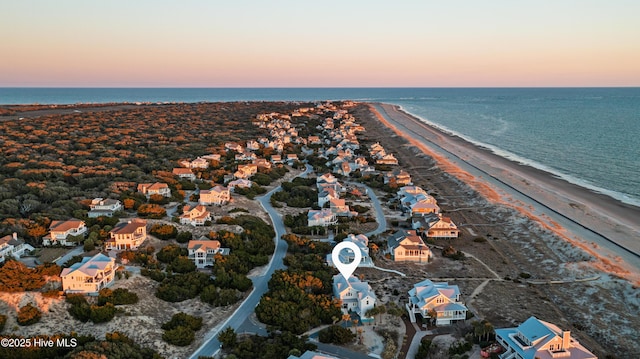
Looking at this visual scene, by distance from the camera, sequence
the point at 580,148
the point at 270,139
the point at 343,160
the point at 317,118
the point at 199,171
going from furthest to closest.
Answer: the point at 317,118, the point at 270,139, the point at 580,148, the point at 343,160, the point at 199,171

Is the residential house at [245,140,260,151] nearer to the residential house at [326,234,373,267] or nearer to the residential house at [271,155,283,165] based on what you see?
the residential house at [271,155,283,165]

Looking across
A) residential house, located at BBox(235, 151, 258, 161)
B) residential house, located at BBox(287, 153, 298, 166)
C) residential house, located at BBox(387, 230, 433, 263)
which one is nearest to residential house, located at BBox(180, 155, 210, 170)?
residential house, located at BBox(235, 151, 258, 161)

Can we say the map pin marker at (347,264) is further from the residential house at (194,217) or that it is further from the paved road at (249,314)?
the residential house at (194,217)

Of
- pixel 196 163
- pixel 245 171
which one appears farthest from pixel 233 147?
pixel 245 171

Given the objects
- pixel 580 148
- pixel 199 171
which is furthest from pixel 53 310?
pixel 580 148

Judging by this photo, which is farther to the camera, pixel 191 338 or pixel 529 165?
pixel 529 165

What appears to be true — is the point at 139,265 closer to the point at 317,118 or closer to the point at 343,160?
the point at 343,160

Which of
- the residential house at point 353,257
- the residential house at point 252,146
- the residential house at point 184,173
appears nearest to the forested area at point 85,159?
the residential house at point 184,173
